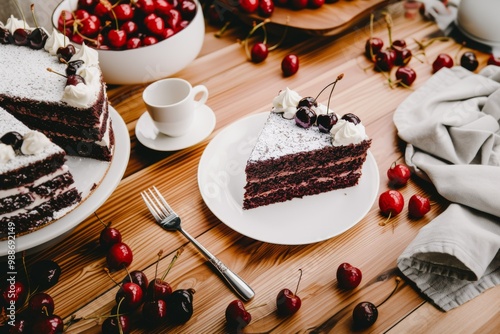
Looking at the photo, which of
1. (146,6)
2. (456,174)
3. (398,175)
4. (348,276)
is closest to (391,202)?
(398,175)

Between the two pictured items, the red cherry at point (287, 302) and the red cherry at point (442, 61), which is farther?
the red cherry at point (442, 61)

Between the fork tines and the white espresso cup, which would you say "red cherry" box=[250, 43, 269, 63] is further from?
the fork tines

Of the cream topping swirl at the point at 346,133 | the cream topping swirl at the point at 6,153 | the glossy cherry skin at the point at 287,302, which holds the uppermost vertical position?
the cream topping swirl at the point at 6,153

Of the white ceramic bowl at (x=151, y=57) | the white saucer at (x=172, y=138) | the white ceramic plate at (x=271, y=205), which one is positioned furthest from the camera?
the white ceramic bowl at (x=151, y=57)

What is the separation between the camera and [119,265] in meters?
1.66

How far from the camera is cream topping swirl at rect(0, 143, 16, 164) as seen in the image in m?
1.56

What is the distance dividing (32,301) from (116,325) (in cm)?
32

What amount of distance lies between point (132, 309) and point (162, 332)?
5.3 inches

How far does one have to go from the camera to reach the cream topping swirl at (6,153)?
5.11 ft

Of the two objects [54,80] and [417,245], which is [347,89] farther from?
[54,80]

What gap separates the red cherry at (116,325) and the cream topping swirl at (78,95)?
84cm

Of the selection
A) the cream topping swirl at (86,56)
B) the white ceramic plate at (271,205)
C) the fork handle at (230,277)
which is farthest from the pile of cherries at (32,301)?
the cream topping swirl at (86,56)

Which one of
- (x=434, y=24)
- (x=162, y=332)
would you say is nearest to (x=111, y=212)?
(x=162, y=332)

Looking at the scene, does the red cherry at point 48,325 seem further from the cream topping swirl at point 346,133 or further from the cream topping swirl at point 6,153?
the cream topping swirl at point 346,133
